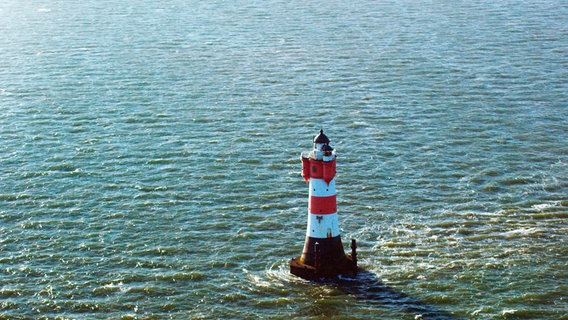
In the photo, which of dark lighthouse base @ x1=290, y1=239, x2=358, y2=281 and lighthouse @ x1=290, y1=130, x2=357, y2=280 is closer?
lighthouse @ x1=290, y1=130, x2=357, y2=280

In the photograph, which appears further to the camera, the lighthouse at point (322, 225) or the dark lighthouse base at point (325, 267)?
the dark lighthouse base at point (325, 267)

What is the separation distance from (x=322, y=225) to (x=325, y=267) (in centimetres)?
168

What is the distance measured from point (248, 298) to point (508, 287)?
31.0 ft

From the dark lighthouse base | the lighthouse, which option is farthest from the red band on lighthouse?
the dark lighthouse base

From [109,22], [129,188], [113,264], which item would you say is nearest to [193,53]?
[109,22]

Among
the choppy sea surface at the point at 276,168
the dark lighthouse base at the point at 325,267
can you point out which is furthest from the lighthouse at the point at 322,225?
the choppy sea surface at the point at 276,168

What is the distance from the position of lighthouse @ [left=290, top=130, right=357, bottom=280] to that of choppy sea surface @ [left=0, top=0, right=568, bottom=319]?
733mm

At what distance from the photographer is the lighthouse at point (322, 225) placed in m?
32.4

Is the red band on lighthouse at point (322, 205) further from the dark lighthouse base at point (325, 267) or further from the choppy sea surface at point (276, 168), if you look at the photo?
the choppy sea surface at point (276, 168)

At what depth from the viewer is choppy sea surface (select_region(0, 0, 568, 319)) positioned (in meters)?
33.4

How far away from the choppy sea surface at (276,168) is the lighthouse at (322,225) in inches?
28.8

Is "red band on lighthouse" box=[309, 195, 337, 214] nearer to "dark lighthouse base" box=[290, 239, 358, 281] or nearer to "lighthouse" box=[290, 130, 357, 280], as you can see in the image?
"lighthouse" box=[290, 130, 357, 280]

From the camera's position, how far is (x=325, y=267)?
33.5 meters

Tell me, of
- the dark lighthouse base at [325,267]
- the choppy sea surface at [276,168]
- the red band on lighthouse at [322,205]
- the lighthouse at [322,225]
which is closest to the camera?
the lighthouse at [322,225]
